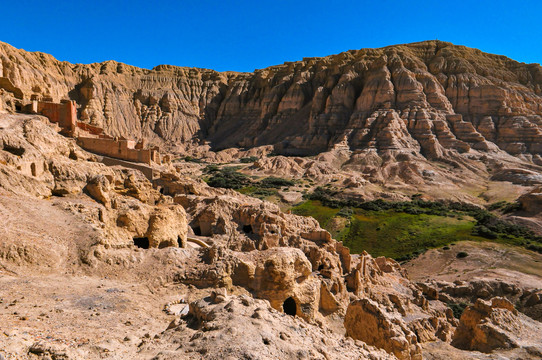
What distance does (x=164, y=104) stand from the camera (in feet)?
350

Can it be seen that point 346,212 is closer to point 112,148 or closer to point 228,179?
point 228,179

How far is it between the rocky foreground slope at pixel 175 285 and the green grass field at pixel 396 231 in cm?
1659

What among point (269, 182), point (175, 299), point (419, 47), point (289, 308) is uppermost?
point (419, 47)

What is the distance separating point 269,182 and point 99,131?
1503 inches

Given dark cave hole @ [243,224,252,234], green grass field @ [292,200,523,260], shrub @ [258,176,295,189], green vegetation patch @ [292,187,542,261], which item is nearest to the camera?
dark cave hole @ [243,224,252,234]

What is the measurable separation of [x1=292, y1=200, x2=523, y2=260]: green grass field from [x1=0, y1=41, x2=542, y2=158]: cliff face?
96.9ft

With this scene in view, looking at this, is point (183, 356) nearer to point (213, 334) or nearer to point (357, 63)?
point (213, 334)

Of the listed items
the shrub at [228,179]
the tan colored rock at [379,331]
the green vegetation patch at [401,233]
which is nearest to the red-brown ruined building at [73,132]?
the tan colored rock at [379,331]

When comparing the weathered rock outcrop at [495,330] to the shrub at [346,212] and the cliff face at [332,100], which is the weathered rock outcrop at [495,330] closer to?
the shrub at [346,212]

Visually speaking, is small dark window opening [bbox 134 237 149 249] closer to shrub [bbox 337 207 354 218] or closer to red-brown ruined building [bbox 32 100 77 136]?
red-brown ruined building [bbox 32 100 77 136]

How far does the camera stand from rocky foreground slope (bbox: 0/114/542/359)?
22.8 ft

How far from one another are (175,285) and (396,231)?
124ft

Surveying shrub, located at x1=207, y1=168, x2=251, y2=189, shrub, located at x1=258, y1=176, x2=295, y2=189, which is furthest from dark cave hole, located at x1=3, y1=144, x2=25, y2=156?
shrub, located at x1=258, y1=176, x2=295, y2=189

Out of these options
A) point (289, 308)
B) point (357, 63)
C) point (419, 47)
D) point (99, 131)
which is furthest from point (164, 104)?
point (289, 308)
